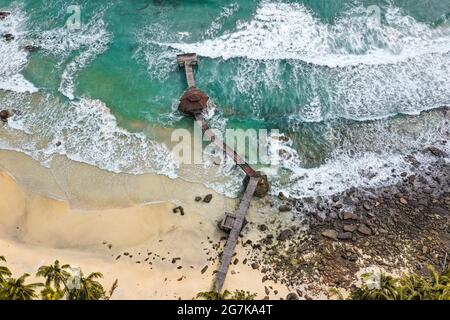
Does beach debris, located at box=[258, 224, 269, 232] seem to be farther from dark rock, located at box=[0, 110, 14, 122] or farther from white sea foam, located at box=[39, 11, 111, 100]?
dark rock, located at box=[0, 110, 14, 122]

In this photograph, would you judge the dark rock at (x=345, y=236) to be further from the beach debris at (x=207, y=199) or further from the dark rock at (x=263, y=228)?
the beach debris at (x=207, y=199)

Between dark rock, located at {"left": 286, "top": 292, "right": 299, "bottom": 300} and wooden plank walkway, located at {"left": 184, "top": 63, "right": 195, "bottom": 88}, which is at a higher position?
wooden plank walkway, located at {"left": 184, "top": 63, "right": 195, "bottom": 88}

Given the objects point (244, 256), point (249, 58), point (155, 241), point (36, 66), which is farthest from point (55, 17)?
point (244, 256)

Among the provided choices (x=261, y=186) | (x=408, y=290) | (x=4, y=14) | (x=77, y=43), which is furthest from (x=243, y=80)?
(x=4, y=14)

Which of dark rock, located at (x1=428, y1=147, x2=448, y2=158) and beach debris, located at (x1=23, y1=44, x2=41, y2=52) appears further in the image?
beach debris, located at (x1=23, y1=44, x2=41, y2=52)

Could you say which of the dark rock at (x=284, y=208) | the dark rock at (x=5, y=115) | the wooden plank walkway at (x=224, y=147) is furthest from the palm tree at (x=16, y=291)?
the dark rock at (x=5, y=115)

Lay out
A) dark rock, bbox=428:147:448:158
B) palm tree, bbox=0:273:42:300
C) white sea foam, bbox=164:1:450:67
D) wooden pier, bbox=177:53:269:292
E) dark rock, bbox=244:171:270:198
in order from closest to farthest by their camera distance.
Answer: palm tree, bbox=0:273:42:300 < wooden pier, bbox=177:53:269:292 < dark rock, bbox=244:171:270:198 < dark rock, bbox=428:147:448:158 < white sea foam, bbox=164:1:450:67

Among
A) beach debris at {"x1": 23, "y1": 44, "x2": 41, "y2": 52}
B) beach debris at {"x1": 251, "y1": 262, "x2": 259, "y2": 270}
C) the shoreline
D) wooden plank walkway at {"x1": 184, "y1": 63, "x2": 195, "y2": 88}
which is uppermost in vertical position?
beach debris at {"x1": 23, "y1": 44, "x2": 41, "y2": 52}

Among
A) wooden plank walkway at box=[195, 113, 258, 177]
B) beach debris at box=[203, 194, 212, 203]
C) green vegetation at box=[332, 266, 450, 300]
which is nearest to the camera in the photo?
green vegetation at box=[332, 266, 450, 300]

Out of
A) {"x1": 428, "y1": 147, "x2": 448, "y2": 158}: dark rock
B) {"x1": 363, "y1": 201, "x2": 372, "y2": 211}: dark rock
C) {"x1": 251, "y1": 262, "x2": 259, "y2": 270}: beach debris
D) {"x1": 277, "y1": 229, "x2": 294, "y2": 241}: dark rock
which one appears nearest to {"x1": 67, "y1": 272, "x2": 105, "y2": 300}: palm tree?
{"x1": 251, "y1": 262, "x2": 259, "y2": 270}: beach debris
